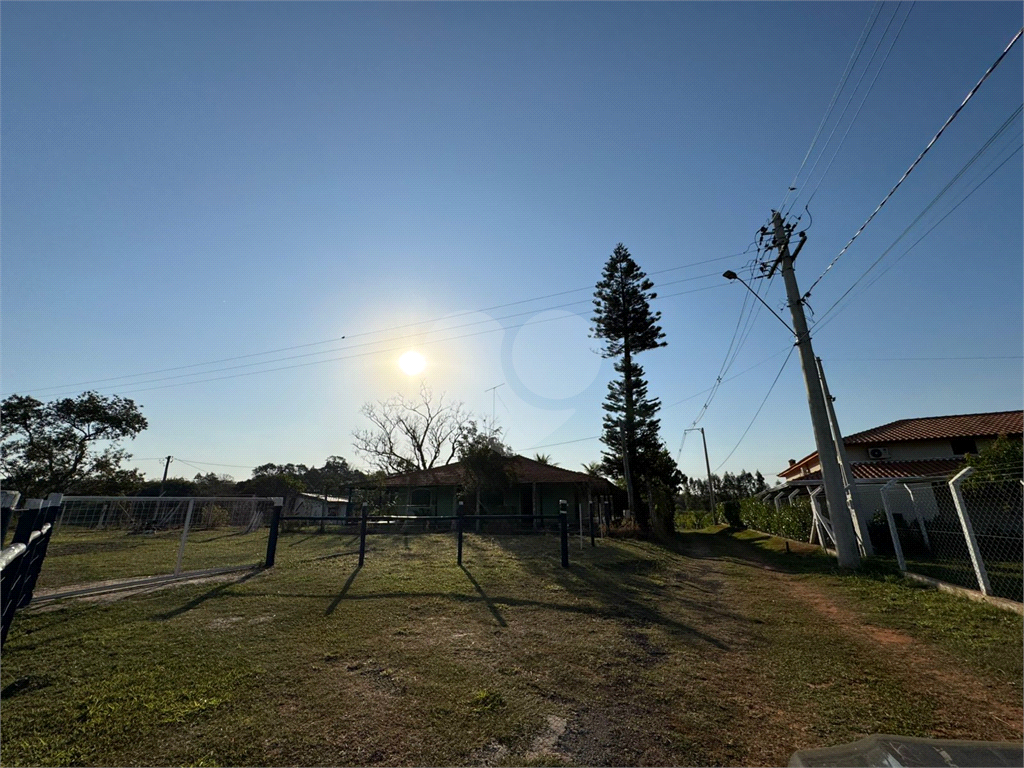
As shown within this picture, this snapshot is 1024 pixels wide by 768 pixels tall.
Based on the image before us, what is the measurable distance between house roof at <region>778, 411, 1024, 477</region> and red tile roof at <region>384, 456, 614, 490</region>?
42.0 ft

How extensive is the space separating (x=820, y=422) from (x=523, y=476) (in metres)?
14.6

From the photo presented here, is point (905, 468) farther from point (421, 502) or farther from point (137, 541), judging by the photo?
point (137, 541)

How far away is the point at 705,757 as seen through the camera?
2383mm

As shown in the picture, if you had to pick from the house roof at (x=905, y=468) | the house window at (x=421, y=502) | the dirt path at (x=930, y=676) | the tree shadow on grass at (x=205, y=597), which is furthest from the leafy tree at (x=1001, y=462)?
the house window at (x=421, y=502)

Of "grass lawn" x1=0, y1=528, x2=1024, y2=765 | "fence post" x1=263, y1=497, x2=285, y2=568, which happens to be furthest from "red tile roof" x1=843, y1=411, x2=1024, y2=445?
"fence post" x1=263, y1=497, x2=285, y2=568

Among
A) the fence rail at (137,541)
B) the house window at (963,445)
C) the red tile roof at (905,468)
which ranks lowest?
the fence rail at (137,541)

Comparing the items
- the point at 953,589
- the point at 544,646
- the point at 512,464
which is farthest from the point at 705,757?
the point at 512,464

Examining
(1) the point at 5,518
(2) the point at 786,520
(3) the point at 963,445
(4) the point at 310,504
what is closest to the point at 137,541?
(1) the point at 5,518

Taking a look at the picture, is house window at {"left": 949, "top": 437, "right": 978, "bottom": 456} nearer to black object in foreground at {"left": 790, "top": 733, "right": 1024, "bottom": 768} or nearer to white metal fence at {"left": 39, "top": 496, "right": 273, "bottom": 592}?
black object in foreground at {"left": 790, "top": 733, "right": 1024, "bottom": 768}

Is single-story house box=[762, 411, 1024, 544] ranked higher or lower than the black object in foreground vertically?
higher

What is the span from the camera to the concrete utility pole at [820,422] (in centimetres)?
898

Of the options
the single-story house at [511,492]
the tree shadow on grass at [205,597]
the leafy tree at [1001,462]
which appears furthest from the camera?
the single-story house at [511,492]

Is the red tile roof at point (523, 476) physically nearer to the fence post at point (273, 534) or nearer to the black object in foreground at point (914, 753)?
the fence post at point (273, 534)

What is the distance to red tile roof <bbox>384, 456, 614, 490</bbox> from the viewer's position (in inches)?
859
